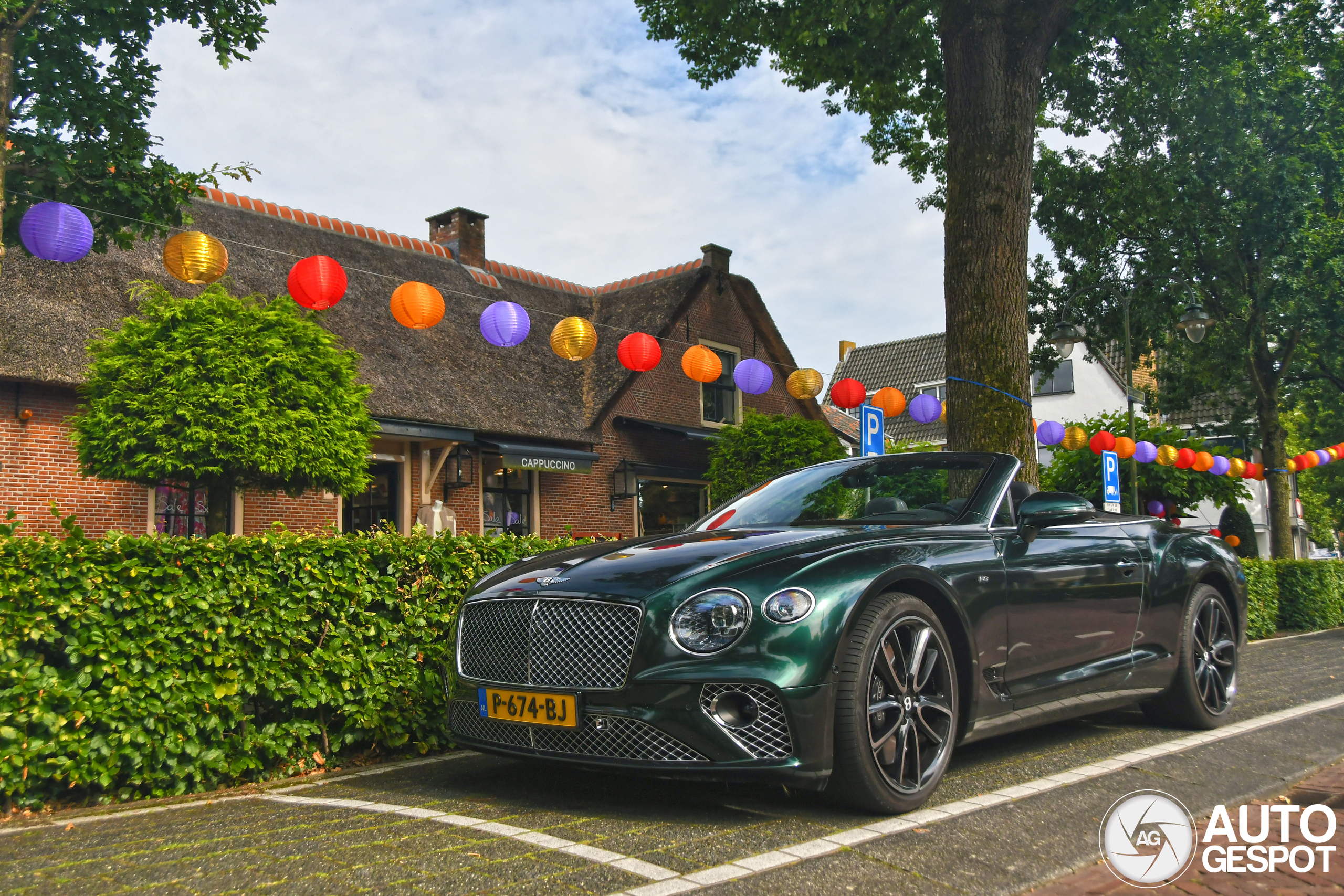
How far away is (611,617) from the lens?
3.64m

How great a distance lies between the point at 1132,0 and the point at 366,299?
13707mm

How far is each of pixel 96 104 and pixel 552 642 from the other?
649 centimetres

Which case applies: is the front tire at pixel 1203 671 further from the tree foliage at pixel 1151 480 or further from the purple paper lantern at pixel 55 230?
the tree foliage at pixel 1151 480

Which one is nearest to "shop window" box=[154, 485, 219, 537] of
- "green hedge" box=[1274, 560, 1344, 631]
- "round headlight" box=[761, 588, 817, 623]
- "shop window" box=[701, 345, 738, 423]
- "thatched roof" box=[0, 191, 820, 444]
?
"thatched roof" box=[0, 191, 820, 444]

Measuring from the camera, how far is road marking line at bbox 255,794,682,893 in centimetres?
296

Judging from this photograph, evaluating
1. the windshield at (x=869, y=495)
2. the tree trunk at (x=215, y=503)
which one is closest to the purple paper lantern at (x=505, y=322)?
the tree trunk at (x=215, y=503)

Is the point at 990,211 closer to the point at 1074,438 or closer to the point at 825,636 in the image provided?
the point at 825,636

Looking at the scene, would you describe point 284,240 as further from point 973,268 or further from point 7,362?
point 973,268

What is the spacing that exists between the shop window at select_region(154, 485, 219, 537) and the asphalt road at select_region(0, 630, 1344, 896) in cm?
1169

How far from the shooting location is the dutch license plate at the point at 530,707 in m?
3.62

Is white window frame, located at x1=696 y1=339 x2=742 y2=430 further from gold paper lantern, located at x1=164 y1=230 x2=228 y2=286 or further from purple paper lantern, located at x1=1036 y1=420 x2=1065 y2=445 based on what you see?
gold paper lantern, located at x1=164 y1=230 x2=228 y2=286

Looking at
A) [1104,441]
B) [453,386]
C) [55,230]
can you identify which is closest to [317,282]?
[55,230]

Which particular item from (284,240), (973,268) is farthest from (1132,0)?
(284,240)

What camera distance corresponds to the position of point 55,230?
7.71 meters
